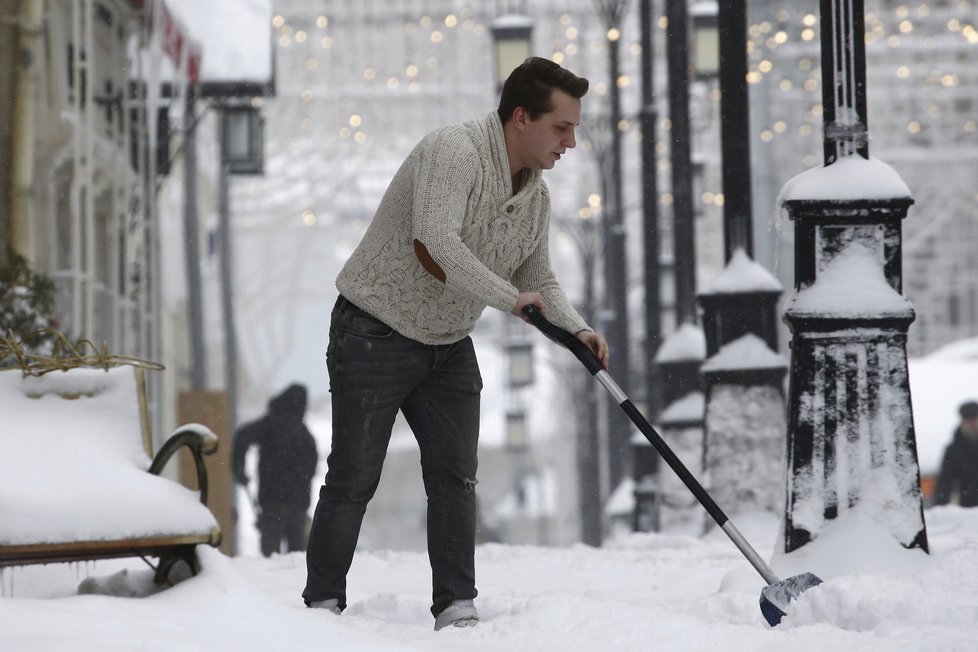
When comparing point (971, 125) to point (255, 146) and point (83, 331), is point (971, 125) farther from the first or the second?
point (83, 331)

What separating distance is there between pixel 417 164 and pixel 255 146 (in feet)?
40.7

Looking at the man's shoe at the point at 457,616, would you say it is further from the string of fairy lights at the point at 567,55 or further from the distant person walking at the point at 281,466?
the string of fairy lights at the point at 567,55

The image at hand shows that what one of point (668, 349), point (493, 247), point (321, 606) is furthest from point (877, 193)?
point (668, 349)

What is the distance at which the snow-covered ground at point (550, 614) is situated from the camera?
135 inches

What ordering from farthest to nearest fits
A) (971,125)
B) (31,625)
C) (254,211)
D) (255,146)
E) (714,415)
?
1. (254,211)
2. (971,125)
3. (255,146)
4. (714,415)
5. (31,625)

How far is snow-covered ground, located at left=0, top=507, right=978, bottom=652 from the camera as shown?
3422mm

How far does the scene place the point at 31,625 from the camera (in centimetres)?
329

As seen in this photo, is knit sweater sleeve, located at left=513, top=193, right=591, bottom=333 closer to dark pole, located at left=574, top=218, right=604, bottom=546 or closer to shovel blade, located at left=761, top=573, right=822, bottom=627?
shovel blade, located at left=761, top=573, right=822, bottom=627

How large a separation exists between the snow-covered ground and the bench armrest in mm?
285

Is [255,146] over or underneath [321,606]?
over

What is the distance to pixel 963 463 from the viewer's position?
41.7 ft

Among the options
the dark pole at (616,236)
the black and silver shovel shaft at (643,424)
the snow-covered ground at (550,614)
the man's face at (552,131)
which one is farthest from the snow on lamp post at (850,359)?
the dark pole at (616,236)

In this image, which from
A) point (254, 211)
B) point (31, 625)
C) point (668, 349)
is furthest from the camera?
point (254, 211)

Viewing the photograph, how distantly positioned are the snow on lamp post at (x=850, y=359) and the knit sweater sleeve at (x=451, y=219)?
132 centimetres
